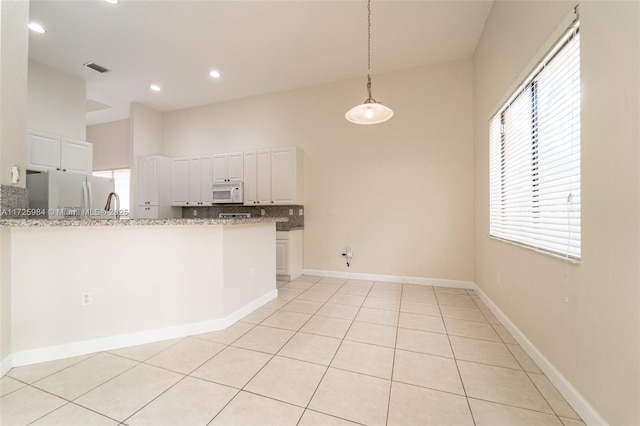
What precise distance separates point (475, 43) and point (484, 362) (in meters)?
3.98

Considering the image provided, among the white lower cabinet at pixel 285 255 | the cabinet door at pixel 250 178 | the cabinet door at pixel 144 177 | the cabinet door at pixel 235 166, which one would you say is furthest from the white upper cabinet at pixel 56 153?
the white lower cabinet at pixel 285 255

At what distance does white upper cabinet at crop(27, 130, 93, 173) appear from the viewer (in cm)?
358

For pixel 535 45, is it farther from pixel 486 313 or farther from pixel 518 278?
pixel 486 313

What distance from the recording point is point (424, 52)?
3605 millimetres

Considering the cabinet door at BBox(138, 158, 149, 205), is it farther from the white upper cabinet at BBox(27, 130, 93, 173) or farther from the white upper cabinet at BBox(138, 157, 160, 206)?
the white upper cabinet at BBox(27, 130, 93, 173)

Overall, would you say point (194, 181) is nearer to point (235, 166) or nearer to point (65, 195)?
point (235, 166)

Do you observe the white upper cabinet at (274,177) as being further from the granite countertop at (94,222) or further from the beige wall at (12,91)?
the beige wall at (12,91)

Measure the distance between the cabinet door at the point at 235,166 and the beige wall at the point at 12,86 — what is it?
2790mm

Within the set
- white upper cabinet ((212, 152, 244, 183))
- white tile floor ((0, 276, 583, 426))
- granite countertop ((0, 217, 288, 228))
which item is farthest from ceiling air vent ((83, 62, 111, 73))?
white tile floor ((0, 276, 583, 426))

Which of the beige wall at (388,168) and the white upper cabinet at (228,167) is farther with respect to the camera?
the white upper cabinet at (228,167)

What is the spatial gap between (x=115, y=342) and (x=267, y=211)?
10.2ft

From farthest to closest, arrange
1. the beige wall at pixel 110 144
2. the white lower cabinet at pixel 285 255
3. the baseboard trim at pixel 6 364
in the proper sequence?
the beige wall at pixel 110 144 < the white lower cabinet at pixel 285 255 < the baseboard trim at pixel 6 364

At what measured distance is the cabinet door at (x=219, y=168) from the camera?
487 centimetres

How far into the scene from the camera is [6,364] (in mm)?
1707
